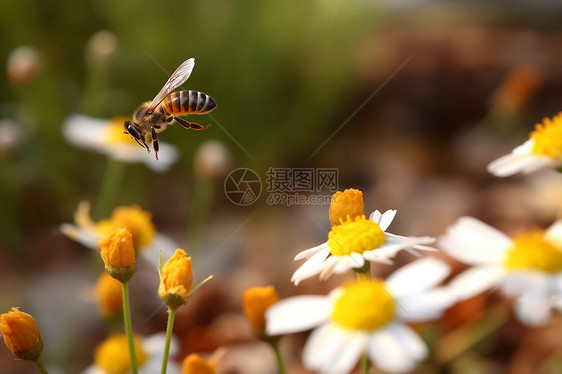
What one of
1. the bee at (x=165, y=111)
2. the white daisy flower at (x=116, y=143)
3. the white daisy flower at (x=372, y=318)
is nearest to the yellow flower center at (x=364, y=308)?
the white daisy flower at (x=372, y=318)

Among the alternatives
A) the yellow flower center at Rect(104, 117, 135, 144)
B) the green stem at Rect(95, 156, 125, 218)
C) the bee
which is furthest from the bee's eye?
the green stem at Rect(95, 156, 125, 218)

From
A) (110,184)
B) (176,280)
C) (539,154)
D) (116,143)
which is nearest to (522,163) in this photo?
(539,154)

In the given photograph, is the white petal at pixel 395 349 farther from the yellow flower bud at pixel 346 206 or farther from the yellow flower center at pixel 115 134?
the yellow flower center at pixel 115 134

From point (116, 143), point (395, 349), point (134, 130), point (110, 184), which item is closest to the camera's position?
point (395, 349)

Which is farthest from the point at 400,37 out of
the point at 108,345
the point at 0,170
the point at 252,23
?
the point at 108,345

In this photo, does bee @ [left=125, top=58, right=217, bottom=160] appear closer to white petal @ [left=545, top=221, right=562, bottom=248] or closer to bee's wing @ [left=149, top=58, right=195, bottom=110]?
bee's wing @ [left=149, top=58, right=195, bottom=110]

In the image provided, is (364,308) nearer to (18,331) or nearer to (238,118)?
(18,331)
